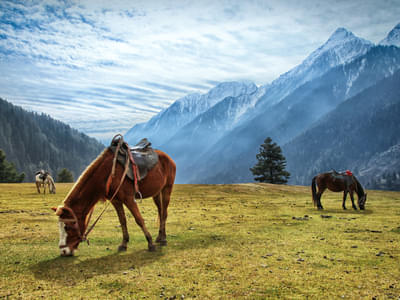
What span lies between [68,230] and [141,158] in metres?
2.82

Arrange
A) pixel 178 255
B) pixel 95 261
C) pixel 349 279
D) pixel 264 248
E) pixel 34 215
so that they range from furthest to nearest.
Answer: pixel 34 215 < pixel 264 248 < pixel 178 255 < pixel 95 261 < pixel 349 279

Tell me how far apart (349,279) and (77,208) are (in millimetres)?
6557

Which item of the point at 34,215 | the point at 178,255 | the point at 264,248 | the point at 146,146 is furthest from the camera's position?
the point at 34,215

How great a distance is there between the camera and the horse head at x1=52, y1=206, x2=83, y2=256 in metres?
6.94

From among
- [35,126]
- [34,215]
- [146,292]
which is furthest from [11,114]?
[146,292]

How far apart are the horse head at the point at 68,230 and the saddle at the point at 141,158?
1.78m

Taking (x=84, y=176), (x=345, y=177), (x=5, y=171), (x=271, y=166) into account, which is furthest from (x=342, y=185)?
(x=5, y=171)

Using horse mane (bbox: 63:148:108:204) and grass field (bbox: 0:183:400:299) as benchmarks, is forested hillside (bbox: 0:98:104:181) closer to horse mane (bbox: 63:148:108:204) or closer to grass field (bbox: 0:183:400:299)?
grass field (bbox: 0:183:400:299)

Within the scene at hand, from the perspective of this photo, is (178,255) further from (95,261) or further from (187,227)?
(187,227)

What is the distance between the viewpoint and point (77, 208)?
726cm

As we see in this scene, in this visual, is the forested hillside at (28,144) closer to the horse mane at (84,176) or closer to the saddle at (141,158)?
the saddle at (141,158)

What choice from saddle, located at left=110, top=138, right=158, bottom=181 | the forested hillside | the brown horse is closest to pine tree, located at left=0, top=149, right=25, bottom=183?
saddle, located at left=110, top=138, right=158, bottom=181

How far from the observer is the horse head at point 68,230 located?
6.94 metres

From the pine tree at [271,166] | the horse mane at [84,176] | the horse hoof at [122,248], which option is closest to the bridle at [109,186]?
the horse mane at [84,176]
